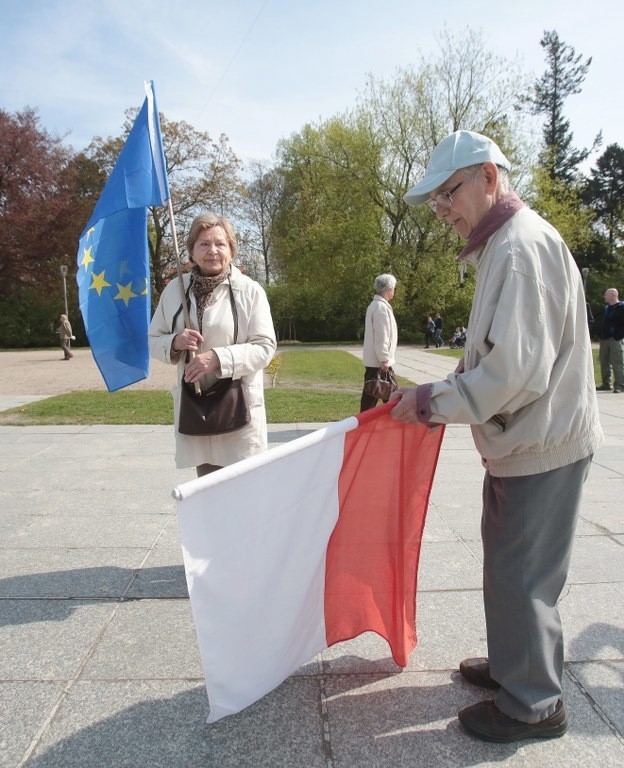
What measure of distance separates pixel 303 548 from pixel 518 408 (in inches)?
36.3

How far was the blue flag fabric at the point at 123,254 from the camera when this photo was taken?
3363mm

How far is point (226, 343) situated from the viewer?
10.4ft

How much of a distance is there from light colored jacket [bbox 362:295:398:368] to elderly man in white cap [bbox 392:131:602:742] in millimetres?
5111

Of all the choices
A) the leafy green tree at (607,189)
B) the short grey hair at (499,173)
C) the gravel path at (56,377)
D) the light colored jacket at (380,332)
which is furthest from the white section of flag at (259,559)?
the leafy green tree at (607,189)

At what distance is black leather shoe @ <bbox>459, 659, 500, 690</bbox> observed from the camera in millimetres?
2402

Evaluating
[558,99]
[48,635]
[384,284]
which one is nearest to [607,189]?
[558,99]

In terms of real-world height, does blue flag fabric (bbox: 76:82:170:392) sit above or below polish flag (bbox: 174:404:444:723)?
above

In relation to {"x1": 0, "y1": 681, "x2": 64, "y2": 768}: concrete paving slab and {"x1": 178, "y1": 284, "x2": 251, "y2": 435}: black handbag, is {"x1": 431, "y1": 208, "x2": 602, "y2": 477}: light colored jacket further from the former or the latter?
{"x1": 0, "y1": 681, "x2": 64, "y2": 768}: concrete paving slab

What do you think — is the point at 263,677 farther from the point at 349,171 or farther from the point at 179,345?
the point at 349,171

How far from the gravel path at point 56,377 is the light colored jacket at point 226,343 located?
7.24 metres

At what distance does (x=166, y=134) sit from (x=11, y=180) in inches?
338

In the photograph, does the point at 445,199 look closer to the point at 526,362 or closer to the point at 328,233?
the point at 526,362

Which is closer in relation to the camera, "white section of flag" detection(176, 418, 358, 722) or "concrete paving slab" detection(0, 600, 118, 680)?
"white section of flag" detection(176, 418, 358, 722)

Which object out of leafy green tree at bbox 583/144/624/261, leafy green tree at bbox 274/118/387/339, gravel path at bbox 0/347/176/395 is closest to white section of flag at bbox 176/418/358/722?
gravel path at bbox 0/347/176/395
